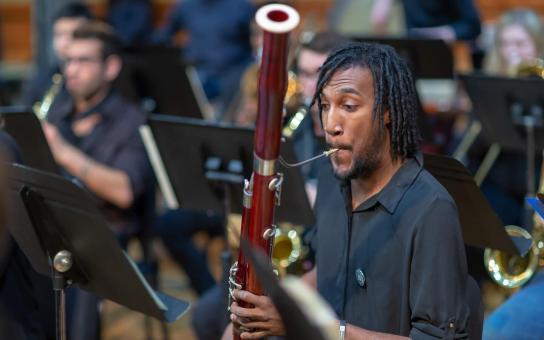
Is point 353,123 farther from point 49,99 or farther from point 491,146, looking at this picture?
point 49,99

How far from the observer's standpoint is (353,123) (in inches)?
83.6

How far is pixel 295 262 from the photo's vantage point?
3354 mm

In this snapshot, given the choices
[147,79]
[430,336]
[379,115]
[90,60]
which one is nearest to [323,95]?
[379,115]

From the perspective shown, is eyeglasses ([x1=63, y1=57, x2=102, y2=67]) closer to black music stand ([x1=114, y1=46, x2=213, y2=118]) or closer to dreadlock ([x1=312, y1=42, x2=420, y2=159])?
black music stand ([x1=114, y1=46, x2=213, y2=118])

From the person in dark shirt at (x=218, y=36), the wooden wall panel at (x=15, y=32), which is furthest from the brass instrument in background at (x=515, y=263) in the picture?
the wooden wall panel at (x=15, y=32)

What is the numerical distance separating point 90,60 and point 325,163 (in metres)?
2.05

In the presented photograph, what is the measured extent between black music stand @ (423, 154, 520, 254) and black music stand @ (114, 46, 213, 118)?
2.22 metres

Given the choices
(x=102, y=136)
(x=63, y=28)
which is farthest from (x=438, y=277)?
(x=63, y=28)

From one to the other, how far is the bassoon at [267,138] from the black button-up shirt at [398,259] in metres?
0.30

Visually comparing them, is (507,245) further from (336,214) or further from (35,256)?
(35,256)

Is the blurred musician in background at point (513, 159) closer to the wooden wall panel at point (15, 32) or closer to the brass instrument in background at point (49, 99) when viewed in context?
the brass instrument in background at point (49, 99)

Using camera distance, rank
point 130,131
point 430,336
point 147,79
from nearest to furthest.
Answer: point 430,336
point 130,131
point 147,79

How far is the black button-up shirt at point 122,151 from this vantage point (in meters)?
4.00

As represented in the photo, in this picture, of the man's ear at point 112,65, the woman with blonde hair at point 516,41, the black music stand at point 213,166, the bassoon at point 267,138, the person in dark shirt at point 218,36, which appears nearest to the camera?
the bassoon at point 267,138
